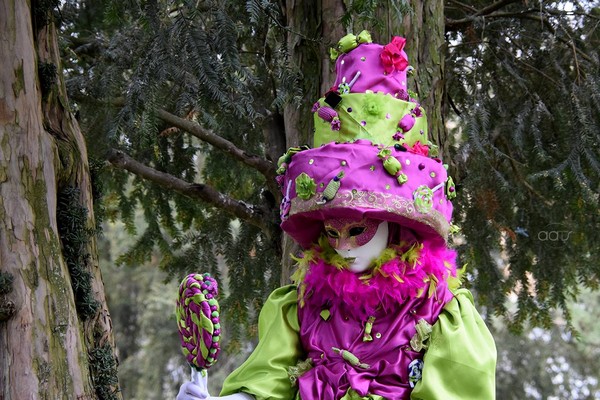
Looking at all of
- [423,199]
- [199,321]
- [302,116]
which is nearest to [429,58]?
[302,116]

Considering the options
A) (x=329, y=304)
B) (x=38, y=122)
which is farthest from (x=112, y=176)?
(x=329, y=304)

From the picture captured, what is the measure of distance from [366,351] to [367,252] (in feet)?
1.15

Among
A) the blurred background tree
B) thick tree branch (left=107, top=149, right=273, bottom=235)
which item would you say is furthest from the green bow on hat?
thick tree branch (left=107, top=149, right=273, bottom=235)

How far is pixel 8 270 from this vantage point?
9.64 feet

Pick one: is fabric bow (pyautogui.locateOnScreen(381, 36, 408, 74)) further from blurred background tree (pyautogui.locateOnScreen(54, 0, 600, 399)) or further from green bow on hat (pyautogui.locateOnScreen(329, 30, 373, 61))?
blurred background tree (pyautogui.locateOnScreen(54, 0, 600, 399))

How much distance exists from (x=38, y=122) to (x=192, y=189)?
1.46 meters

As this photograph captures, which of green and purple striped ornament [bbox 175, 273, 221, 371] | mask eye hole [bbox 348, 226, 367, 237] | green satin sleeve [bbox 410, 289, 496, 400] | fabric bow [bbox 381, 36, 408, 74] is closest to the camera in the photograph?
green and purple striped ornament [bbox 175, 273, 221, 371]

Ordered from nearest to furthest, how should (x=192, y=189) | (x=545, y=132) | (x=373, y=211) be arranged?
(x=373, y=211)
(x=192, y=189)
(x=545, y=132)

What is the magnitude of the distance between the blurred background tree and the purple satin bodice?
2.95ft

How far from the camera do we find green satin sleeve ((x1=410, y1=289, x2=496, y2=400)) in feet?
9.49

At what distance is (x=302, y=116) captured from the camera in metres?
4.03

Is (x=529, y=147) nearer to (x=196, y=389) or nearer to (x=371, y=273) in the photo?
(x=371, y=273)

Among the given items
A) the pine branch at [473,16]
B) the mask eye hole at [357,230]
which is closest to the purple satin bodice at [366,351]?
the mask eye hole at [357,230]

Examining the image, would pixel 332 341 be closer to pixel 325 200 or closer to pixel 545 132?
pixel 325 200
